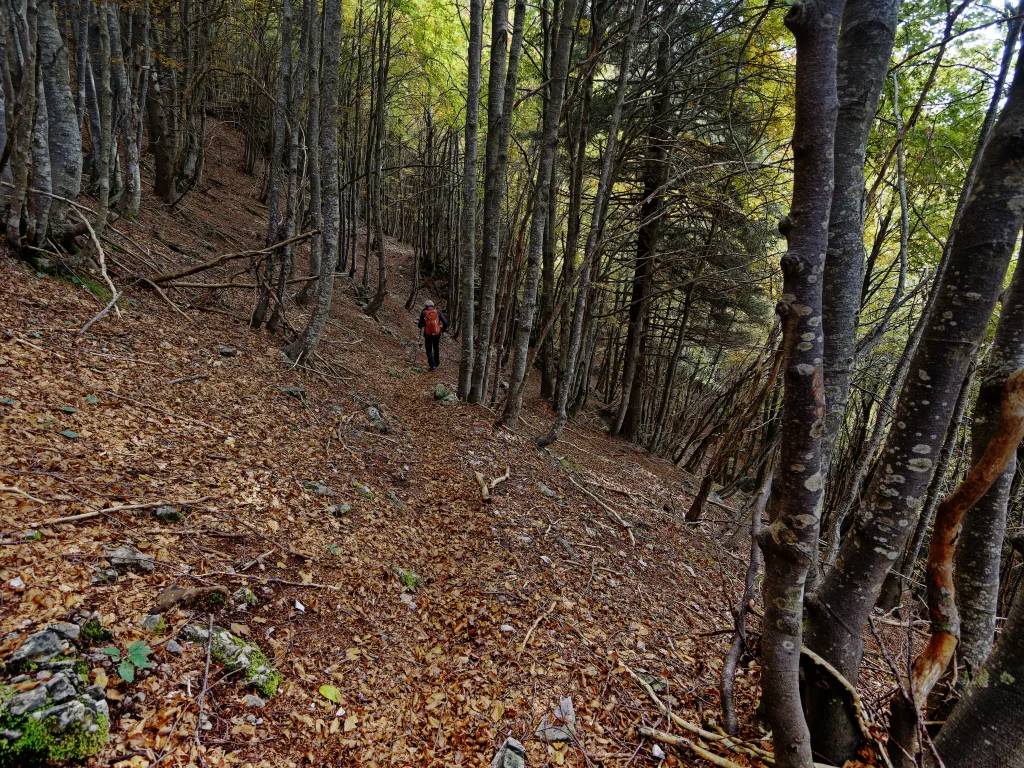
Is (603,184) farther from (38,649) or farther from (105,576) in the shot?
(38,649)

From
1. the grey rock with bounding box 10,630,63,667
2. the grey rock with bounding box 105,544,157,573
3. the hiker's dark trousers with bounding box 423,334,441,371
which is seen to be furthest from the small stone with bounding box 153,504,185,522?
the hiker's dark trousers with bounding box 423,334,441,371

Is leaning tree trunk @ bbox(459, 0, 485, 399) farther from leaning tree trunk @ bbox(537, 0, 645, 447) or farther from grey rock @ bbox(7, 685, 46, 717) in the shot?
grey rock @ bbox(7, 685, 46, 717)

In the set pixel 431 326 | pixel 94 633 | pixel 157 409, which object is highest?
pixel 431 326

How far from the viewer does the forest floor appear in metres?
2.54

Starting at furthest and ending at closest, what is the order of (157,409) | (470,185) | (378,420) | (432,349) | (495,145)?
1. (432,349)
2. (470,185)
3. (495,145)
4. (378,420)
5. (157,409)

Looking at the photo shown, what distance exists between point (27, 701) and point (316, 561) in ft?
6.40

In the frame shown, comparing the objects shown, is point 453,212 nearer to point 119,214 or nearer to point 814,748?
point 119,214

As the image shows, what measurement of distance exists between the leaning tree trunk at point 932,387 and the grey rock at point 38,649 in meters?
3.62

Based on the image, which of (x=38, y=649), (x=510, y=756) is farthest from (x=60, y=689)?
(x=510, y=756)

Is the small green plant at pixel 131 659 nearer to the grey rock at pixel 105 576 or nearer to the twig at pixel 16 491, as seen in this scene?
the grey rock at pixel 105 576

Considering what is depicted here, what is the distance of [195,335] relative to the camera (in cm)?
655

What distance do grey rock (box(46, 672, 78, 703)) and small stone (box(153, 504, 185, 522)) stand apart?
1.41m

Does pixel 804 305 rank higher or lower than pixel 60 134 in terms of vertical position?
lower

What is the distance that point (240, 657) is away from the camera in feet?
8.91
